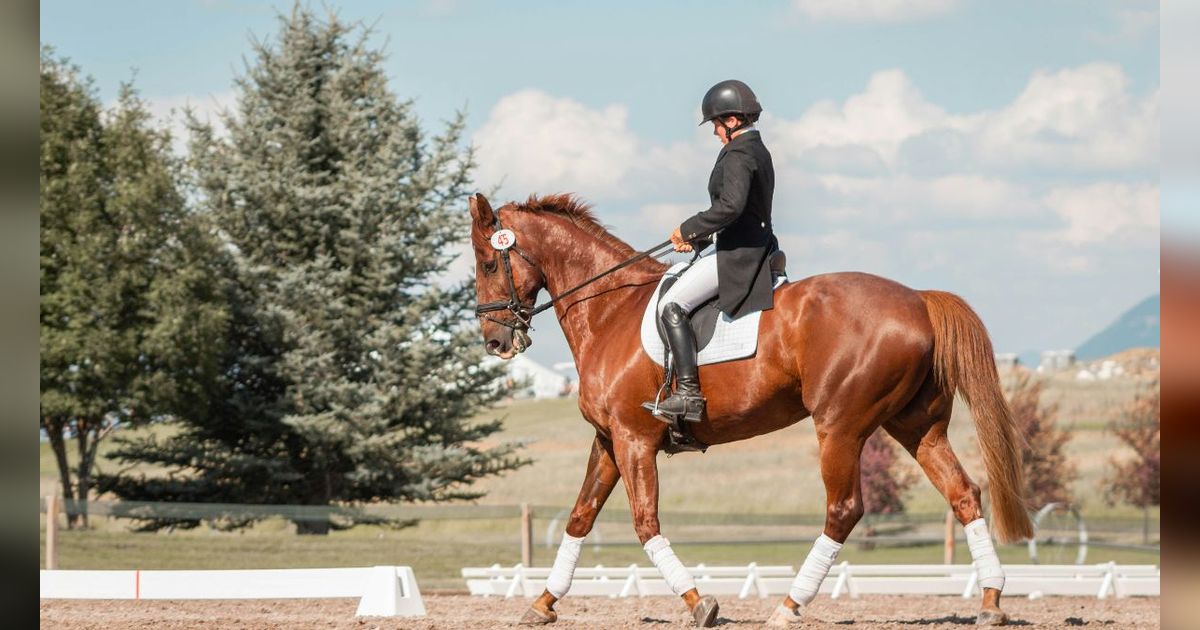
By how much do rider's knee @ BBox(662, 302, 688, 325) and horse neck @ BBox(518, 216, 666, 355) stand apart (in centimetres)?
62

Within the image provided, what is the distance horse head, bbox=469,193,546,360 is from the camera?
7664mm

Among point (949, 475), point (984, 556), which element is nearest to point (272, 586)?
point (949, 475)

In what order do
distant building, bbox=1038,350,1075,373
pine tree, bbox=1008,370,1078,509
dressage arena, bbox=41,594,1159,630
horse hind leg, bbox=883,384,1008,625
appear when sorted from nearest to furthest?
horse hind leg, bbox=883,384,1008,625, dressage arena, bbox=41,594,1159,630, pine tree, bbox=1008,370,1078,509, distant building, bbox=1038,350,1075,373

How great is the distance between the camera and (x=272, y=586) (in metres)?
9.27

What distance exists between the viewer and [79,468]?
24.0m

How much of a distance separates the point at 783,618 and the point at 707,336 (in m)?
1.58

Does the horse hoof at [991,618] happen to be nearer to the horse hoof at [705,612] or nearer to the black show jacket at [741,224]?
the horse hoof at [705,612]

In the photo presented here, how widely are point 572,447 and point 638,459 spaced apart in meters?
47.0

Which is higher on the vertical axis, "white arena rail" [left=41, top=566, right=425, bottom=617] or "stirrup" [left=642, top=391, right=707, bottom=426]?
"stirrup" [left=642, top=391, right=707, bottom=426]

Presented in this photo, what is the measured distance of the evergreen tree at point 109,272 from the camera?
20484 mm

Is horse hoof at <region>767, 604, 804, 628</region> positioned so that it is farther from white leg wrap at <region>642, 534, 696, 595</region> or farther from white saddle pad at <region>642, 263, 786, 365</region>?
Answer: white saddle pad at <region>642, 263, 786, 365</region>

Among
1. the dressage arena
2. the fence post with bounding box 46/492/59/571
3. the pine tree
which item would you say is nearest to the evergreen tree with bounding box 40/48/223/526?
the fence post with bounding box 46/492/59/571

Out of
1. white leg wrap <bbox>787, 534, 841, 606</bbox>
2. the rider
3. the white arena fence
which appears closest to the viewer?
white leg wrap <bbox>787, 534, 841, 606</bbox>

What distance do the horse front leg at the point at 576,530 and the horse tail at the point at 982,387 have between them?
2.04m
